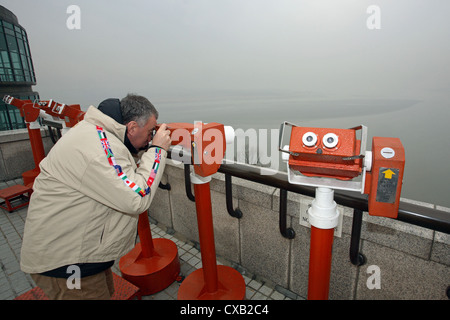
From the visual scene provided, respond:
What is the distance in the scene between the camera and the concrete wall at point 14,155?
20.6 ft

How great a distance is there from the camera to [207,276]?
2443 mm

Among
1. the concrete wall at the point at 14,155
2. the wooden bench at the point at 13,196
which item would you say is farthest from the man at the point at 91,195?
the concrete wall at the point at 14,155

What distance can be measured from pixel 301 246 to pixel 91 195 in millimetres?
1992

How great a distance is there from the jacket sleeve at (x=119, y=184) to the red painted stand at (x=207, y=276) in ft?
1.82

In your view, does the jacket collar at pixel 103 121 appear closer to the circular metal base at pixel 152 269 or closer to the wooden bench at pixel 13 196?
the circular metal base at pixel 152 269

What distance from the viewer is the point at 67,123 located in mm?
4086

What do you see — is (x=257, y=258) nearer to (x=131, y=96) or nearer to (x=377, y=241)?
(x=377, y=241)

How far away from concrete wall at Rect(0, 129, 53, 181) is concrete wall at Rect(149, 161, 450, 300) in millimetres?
5152

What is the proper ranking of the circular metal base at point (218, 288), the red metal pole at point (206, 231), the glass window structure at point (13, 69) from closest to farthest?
the red metal pole at point (206, 231) → the circular metal base at point (218, 288) → the glass window structure at point (13, 69)

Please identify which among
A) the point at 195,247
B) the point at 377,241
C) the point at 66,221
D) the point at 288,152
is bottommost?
the point at 195,247

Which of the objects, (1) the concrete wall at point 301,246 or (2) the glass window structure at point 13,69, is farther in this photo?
(2) the glass window structure at point 13,69

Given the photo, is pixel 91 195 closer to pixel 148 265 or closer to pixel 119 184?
pixel 119 184

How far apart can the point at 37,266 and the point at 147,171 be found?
1032mm
